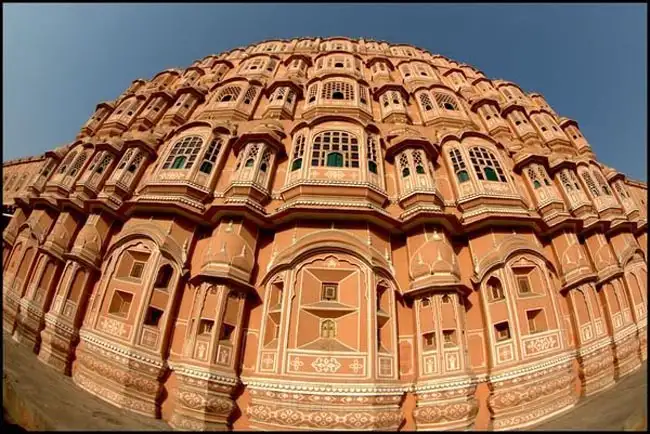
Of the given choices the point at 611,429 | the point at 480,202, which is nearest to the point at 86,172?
the point at 480,202

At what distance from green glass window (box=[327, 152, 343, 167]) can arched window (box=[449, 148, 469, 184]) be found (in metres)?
4.77

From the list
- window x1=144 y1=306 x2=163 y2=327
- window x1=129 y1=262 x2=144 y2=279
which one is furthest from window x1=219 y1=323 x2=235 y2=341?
window x1=129 y1=262 x2=144 y2=279

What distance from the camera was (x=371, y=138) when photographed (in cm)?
1658

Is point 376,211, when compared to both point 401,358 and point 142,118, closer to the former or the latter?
point 401,358

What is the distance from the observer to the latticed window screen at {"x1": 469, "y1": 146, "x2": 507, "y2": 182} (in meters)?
15.3

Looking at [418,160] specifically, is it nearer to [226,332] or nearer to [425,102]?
[425,102]

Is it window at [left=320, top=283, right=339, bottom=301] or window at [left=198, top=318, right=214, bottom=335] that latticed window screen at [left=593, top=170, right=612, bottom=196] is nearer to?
window at [left=320, top=283, right=339, bottom=301]

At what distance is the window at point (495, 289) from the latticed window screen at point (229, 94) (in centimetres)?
1503

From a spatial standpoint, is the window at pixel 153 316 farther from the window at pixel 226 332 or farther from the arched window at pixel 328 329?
the arched window at pixel 328 329

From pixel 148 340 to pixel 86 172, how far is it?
→ 8.79 meters

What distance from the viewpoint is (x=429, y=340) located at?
11.7 meters

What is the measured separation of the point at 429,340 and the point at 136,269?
9704 mm

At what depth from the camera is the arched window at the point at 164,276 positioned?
12.5 metres

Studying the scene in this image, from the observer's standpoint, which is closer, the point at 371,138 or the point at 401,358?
the point at 401,358
